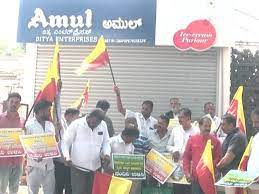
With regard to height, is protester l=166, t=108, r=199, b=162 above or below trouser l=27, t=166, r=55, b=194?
above

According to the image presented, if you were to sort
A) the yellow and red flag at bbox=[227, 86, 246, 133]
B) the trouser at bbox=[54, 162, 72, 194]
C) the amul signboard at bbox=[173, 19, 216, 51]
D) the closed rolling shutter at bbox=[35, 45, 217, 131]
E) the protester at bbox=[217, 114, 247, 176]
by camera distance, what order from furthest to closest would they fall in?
the closed rolling shutter at bbox=[35, 45, 217, 131] → the amul signboard at bbox=[173, 19, 216, 51] → the yellow and red flag at bbox=[227, 86, 246, 133] → the trouser at bbox=[54, 162, 72, 194] → the protester at bbox=[217, 114, 247, 176]

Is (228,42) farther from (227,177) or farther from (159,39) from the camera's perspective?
(227,177)

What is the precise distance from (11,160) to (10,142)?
51cm

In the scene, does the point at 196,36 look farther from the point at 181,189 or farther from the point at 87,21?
the point at 181,189

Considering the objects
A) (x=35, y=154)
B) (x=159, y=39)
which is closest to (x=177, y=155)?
(x=35, y=154)

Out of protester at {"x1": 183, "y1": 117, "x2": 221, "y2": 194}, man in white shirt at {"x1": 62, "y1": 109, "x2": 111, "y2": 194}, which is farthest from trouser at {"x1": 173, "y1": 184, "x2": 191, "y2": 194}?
man in white shirt at {"x1": 62, "y1": 109, "x2": 111, "y2": 194}

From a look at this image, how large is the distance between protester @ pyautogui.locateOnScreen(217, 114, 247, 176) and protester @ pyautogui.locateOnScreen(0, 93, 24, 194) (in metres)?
3.04

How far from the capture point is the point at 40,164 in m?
7.56

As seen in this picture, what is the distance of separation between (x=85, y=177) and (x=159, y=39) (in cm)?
545

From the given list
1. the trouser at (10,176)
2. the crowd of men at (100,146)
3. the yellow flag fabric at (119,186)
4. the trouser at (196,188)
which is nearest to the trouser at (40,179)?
the crowd of men at (100,146)

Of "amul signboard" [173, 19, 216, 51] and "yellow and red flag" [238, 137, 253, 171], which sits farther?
"amul signboard" [173, 19, 216, 51]

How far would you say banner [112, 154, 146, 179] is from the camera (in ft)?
25.3

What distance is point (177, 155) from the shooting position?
802cm

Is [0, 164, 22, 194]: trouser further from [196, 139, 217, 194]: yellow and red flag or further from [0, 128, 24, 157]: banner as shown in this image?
[196, 139, 217, 194]: yellow and red flag
